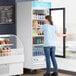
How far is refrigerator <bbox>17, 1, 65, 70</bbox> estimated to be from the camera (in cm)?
700

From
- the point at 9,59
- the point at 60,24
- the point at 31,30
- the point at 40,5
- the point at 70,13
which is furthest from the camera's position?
the point at 60,24

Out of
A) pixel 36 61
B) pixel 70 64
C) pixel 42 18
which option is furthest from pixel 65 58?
pixel 42 18

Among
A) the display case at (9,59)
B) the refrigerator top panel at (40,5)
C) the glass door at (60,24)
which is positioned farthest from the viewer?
the glass door at (60,24)

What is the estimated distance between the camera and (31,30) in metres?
6.96

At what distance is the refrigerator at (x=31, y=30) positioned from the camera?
23.0 ft

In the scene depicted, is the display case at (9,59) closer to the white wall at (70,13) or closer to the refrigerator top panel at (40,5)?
the refrigerator top panel at (40,5)

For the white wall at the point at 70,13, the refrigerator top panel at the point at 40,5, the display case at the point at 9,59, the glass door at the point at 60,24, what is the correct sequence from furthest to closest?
the glass door at the point at 60,24, the white wall at the point at 70,13, the refrigerator top panel at the point at 40,5, the display case at the point at 9,59

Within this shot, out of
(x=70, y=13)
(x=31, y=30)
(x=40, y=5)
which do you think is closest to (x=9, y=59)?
(x=31, y=30)

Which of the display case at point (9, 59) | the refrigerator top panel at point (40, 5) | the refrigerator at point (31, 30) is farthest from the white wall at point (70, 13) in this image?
the display case at point (9, 59)

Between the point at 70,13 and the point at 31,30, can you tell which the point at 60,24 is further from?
the point at 31,30

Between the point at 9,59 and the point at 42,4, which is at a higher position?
the point at 42,4

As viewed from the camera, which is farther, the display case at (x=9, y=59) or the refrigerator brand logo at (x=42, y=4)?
the refrigerator brand logo at (x=42, y=4)

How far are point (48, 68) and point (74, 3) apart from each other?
2077mm

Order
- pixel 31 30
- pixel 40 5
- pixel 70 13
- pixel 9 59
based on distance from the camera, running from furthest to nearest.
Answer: pixel 70 13, pixel 40 5, pixel 31 30, pixel 9 59
